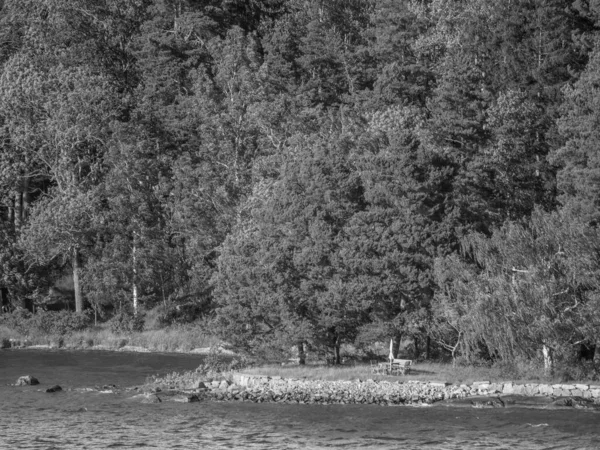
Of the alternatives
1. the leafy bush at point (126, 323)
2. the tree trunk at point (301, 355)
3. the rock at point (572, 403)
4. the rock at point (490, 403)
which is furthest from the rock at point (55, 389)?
the leafy bush at point (126, 323)

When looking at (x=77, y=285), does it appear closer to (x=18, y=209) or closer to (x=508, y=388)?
(x=18, y=209)

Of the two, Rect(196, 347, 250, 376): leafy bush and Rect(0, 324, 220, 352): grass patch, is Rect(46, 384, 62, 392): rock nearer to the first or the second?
→ Rect(196, 347, 250, 376): leafy bush

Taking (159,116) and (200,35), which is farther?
(200,35)

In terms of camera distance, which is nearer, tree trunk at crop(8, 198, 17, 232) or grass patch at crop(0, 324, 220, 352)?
grass patch at crop(0, 324, 220, 352)

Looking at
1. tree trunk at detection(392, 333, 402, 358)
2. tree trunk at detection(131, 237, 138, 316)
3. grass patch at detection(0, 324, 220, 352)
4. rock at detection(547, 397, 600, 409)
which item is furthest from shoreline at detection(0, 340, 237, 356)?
rock at detection(547, 397, 600, 409)

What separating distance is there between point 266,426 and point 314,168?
733 inches

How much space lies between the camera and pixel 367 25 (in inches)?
3962

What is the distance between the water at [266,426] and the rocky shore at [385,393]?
48.0 inches

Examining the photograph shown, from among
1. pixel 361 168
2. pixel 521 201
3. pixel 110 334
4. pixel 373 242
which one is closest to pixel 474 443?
pixel 373 242

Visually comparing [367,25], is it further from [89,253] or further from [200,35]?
[89,253]

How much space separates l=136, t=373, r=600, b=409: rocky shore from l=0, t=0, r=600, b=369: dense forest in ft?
8.22

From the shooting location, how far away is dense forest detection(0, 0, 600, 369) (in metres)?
→ 55.1

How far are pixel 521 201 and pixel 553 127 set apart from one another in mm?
5719

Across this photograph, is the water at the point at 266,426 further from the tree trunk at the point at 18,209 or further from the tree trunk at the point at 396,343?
the tree trunk at the point at 18,209
